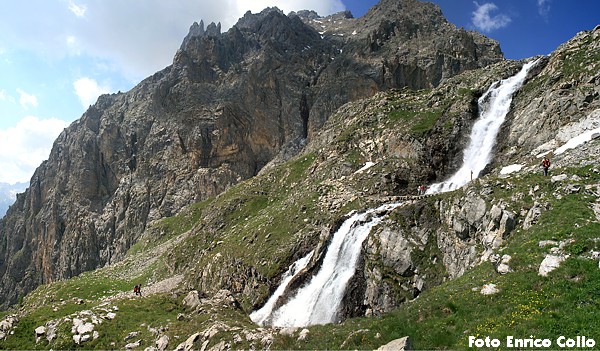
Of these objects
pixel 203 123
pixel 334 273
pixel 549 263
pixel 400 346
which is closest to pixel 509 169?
pixel 334 273

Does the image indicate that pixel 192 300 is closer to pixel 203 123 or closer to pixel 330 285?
pixel 330 285

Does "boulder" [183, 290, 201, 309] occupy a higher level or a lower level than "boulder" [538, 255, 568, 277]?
lower

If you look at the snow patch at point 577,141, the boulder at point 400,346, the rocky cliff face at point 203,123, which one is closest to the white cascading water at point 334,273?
the snow patch at point 577,141

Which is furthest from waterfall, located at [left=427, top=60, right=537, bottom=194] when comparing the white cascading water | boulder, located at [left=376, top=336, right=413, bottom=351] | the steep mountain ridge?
boulder, located at [left=376, top=336, right=413, bottom=351]

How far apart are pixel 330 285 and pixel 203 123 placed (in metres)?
111

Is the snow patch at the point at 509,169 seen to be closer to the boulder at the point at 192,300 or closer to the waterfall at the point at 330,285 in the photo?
the waterfall at the point at 330,285

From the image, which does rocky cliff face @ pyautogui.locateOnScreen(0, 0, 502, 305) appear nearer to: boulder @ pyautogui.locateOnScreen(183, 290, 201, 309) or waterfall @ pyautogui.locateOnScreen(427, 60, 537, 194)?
waterfall @ pyautogui.locateOnScreen(427, 60, 537, 194)

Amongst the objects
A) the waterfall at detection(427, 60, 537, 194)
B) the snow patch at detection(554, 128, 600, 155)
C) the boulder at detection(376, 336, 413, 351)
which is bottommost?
the boulder at detection(376, 336, 413, 351)

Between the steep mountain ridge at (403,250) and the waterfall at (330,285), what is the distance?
1100 mm

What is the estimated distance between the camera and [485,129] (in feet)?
176

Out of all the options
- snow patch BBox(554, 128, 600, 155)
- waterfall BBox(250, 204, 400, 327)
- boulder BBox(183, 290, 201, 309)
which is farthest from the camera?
boulder BBox(183, 290, 201, 309)

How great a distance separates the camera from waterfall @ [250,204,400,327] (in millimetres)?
35594

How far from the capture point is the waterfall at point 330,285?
3559 centimetres

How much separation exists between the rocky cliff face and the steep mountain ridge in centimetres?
5626
